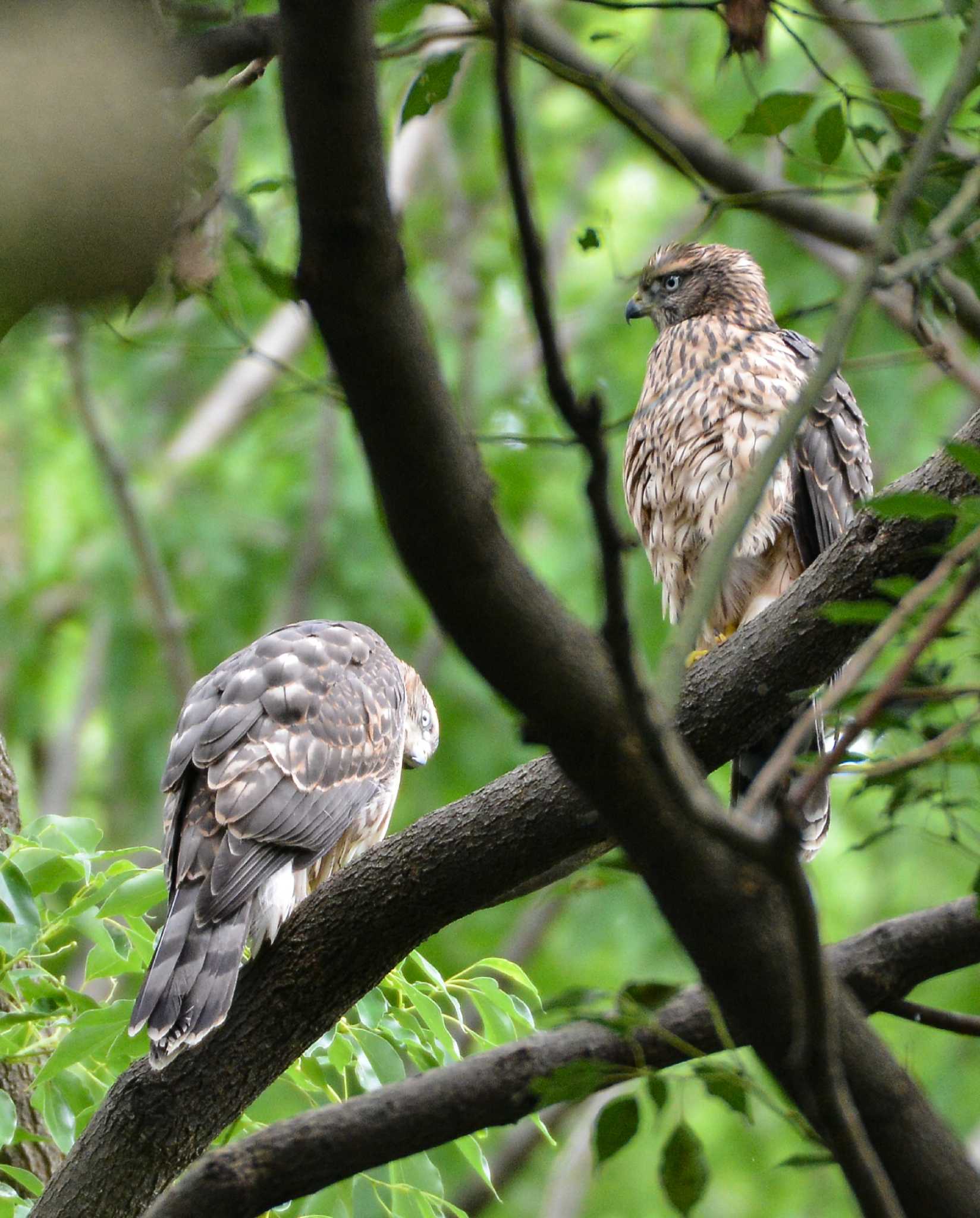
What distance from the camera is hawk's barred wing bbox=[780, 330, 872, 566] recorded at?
4.03m

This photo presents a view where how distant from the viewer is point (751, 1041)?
1.57 metres

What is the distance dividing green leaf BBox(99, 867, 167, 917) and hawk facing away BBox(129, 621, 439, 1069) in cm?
6

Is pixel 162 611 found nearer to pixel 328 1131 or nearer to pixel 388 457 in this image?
pixel 328 1131

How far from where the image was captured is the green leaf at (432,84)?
226cm

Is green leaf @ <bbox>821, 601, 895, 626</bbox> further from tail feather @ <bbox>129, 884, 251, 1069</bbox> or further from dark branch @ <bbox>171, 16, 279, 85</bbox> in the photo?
tail feather @ <bbox>129, 884, 251, 1069</bbox>

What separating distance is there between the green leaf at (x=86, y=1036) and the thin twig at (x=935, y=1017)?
1376 mm

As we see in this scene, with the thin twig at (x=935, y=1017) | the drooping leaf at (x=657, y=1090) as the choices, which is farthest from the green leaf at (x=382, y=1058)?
the drooping leaf at (x=657, y=1090)

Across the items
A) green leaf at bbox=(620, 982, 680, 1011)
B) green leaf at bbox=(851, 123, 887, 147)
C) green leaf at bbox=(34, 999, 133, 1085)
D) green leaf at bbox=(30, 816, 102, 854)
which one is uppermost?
green leaf at bbox=(851, 123, 887, 147)

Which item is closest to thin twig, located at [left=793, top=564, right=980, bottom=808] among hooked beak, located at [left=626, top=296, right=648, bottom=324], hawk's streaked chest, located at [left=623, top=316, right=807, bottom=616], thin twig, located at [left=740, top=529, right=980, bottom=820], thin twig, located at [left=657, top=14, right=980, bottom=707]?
thin twig, located at [left=740, top=529, right=980, bottom=820]

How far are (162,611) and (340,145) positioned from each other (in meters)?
6.13

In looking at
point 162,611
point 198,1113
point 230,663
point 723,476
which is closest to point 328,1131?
point 198,1113

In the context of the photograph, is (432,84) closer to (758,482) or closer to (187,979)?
(758,482)

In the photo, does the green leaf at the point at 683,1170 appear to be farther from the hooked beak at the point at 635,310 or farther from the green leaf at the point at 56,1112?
the hooked beak at the point at 635,310

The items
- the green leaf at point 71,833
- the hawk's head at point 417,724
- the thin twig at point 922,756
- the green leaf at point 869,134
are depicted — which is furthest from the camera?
the hawk's head at point 417,724
